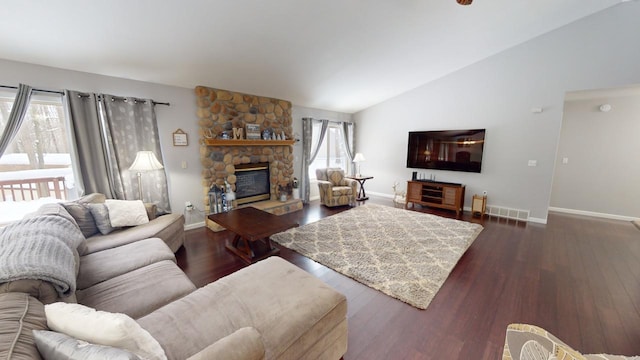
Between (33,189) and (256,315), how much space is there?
3.59 metres

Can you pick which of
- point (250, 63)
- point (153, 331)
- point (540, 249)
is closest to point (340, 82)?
point (250, 63)

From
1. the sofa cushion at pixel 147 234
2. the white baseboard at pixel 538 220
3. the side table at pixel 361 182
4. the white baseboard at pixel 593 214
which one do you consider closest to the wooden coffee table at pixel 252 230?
the sofa cushion at pixel 147 234

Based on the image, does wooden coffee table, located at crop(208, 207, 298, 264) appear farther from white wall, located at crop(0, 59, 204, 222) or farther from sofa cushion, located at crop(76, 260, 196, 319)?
white wall, located at crop(0, 59, 204, 222)

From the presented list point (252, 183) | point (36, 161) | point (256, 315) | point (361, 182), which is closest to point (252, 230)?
point (256, 315)

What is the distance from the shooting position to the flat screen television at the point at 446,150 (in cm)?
488

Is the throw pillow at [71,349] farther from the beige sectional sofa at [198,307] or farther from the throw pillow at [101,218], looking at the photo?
the throw pillow at [101,218]

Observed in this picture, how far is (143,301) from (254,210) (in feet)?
7.03

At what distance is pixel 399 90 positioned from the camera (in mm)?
5617

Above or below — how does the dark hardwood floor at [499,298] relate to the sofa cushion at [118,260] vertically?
below

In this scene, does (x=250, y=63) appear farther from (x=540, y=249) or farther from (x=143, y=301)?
(x=540, y=249)

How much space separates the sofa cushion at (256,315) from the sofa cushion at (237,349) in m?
0.16

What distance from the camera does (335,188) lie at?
207 inches

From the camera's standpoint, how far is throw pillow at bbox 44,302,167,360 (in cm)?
84

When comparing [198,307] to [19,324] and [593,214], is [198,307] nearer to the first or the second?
[19,324]
